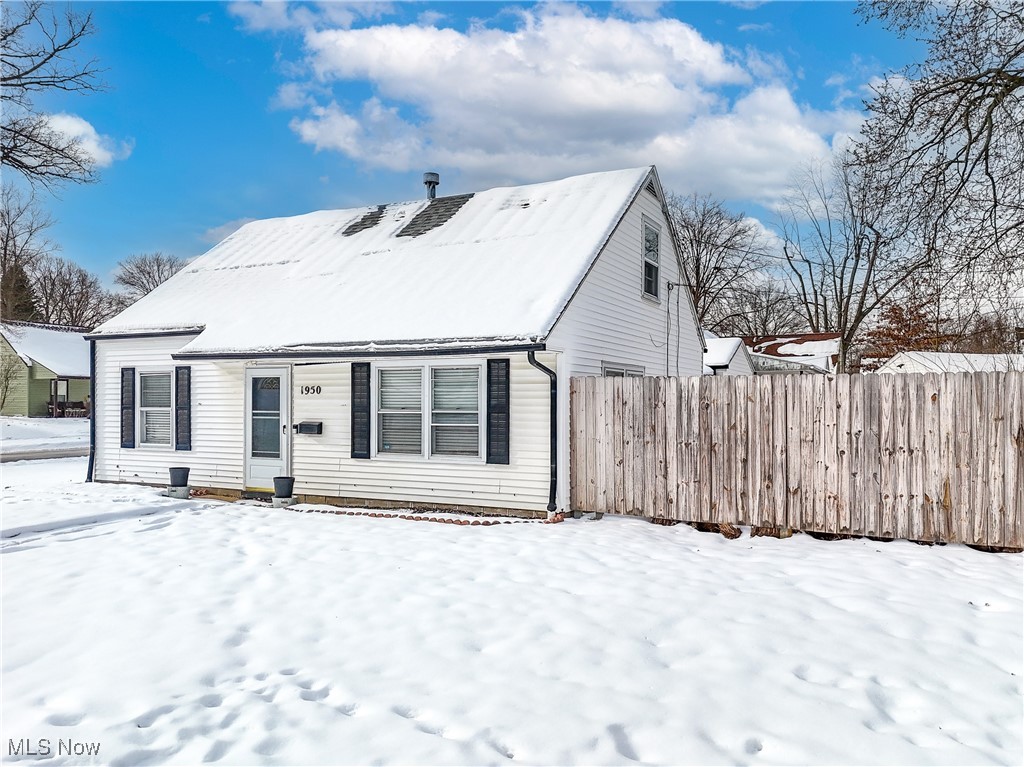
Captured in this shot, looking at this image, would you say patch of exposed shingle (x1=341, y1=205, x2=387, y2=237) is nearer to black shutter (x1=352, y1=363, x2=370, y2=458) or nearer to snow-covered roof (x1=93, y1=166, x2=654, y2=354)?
snow-covered roof (x1=93, y1=166, x2=654, y2=354)

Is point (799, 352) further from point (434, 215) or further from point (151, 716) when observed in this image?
point (151, 716)

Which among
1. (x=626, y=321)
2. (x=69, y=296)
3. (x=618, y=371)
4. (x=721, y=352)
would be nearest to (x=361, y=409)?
(x=618, y=371)

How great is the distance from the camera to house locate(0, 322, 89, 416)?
36.8 m

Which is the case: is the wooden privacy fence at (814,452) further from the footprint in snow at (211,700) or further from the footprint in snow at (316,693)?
the footprint in snow at (211,700)

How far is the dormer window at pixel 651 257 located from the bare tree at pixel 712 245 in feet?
84.7

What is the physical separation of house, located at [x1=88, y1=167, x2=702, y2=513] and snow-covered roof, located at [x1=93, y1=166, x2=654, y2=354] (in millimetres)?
39

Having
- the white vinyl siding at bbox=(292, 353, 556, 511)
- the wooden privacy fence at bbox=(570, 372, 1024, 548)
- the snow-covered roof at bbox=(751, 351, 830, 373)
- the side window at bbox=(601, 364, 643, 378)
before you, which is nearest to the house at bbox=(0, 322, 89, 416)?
the white vinyl siding at bbox=(292, 353, 556, 511)

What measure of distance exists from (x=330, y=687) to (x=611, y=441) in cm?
615

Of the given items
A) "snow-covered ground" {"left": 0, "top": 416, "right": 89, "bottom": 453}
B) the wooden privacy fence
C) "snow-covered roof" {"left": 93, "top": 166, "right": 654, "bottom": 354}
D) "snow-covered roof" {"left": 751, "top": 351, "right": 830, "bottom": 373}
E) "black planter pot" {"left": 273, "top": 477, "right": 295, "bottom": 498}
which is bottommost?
"snow-covered ground" {"left": 0, "top": 416, "right": 89, "bottom": 453}

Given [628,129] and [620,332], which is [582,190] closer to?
[620,332]

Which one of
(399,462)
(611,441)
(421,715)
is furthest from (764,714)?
(399,462)

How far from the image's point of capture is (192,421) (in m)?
12.7

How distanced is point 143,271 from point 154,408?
169ft

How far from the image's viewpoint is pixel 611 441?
9.70 meters
